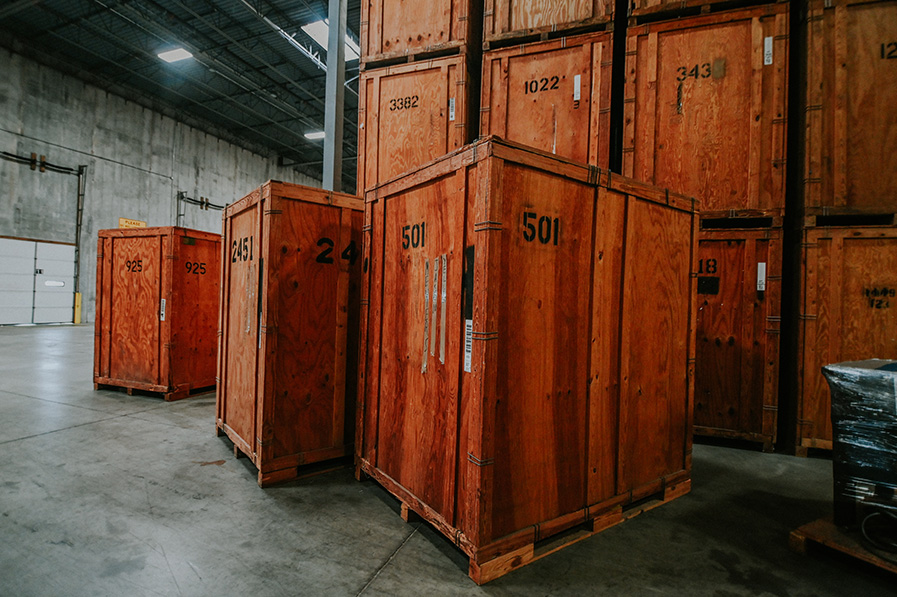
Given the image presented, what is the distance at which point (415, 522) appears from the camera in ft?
9.02

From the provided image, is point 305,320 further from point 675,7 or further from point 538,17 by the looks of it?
point 675,7

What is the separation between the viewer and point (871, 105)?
4.14 metres

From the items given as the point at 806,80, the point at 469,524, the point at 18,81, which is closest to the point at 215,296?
the point at 469,524

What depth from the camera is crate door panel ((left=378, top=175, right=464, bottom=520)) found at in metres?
2.40

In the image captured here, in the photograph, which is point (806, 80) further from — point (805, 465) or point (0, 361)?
point (0, 361)

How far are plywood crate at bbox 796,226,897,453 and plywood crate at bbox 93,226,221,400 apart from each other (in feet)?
23.9

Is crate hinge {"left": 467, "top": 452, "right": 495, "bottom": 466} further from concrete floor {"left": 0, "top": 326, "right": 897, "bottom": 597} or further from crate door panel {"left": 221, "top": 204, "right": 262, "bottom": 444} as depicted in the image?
crate door panel {"left": 221, "top": 204, "right": 262, "bottom": 444}

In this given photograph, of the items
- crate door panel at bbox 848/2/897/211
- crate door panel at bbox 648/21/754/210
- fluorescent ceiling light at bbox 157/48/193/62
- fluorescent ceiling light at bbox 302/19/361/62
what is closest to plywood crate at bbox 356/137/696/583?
crate door panel at bbox 648/21/754/210

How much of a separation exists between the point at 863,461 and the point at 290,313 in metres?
3.80

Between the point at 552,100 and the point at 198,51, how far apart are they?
516 inches

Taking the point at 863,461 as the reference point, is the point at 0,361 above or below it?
below

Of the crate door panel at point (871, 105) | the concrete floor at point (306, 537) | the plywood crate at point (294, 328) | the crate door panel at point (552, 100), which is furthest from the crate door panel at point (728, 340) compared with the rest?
the plywood crate at point (294, 328)

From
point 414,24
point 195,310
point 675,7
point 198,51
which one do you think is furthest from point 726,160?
point 198,51

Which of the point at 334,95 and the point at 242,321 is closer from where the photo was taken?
A: the point at 242,321
